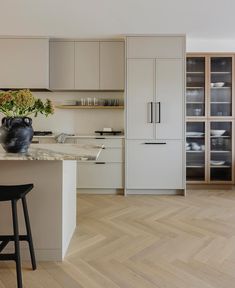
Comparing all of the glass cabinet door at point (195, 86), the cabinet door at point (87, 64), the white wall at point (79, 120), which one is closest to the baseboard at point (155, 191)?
the white wall at point (79, 120)

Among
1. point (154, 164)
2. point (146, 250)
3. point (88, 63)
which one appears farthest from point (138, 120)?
point (146, 250)

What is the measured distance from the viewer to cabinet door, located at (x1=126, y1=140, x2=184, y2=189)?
3859mm

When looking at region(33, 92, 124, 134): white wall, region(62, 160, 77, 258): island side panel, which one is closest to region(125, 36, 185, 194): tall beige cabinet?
region(33, 92, 124, 134): white wall

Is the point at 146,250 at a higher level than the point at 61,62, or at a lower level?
lower

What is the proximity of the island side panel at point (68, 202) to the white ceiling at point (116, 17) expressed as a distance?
194cm

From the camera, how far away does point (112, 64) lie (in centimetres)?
405

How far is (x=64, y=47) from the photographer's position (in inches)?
160

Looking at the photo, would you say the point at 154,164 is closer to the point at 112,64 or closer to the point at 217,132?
the point at 217,132

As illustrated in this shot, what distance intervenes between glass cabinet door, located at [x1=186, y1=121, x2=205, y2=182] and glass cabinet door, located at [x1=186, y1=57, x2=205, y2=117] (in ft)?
0.75

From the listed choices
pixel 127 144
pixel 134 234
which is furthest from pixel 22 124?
Result: pixel 127 144

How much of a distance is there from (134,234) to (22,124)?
1.48 meters

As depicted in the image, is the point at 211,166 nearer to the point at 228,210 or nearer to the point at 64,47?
the point at 228,210

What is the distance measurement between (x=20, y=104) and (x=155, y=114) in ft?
7.70

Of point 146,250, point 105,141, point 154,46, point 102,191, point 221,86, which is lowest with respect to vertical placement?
point 146,250
